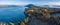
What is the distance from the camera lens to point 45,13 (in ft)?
4.14

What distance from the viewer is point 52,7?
124 centimetres

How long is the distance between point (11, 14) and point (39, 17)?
0.37 metres

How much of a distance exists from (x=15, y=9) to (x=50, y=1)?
0.48 metres

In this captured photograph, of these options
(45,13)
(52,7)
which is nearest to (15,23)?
(45,13)

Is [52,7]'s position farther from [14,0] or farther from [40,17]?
[14,0]

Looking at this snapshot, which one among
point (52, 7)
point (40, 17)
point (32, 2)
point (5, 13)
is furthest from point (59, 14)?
point (5, 13)

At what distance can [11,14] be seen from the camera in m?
1.21

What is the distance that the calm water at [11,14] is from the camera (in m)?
1.21

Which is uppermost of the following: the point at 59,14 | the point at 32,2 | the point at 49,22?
the point at 32,2

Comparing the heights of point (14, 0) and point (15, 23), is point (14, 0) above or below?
above

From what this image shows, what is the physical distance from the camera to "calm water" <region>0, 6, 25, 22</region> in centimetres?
121

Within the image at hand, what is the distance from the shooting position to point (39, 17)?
1.25m

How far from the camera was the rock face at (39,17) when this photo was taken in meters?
A: 1.24

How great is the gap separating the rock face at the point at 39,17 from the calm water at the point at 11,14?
8 cm
